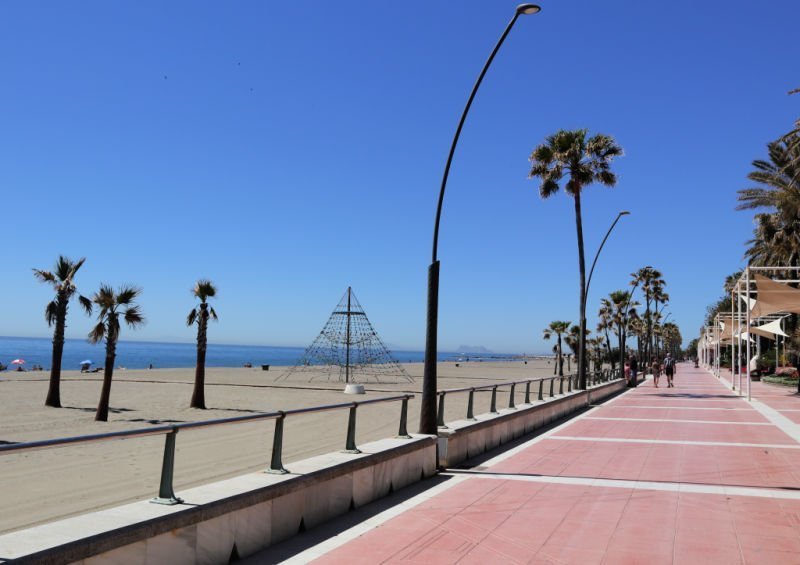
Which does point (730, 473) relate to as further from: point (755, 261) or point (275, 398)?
point (755, 261)

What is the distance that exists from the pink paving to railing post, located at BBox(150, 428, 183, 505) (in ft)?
4.79

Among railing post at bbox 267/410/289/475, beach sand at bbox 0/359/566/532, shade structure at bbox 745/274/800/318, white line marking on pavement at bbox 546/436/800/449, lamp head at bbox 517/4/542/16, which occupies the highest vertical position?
lamp head at bbox 517/4/542/16

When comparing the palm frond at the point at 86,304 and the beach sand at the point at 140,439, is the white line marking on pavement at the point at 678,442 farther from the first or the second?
the palm frond at the point at 86,304

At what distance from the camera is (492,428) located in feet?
42.2

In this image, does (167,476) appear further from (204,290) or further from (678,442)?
(204,290)

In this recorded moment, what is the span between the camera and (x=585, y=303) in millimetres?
30969

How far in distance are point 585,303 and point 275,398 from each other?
48.8 feet

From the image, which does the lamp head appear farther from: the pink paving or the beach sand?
the pink paving

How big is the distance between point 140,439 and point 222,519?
924mm

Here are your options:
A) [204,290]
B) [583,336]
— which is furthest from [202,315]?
[583,336]

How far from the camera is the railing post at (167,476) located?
536cm

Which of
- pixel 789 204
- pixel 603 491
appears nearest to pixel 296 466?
pixel 603 491

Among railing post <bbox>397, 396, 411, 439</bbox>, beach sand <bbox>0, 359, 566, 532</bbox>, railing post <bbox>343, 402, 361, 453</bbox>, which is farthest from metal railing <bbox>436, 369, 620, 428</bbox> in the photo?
railing post <bbox>343, 402, 361, 453</bbox>

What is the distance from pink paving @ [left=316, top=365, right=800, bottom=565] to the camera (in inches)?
245
